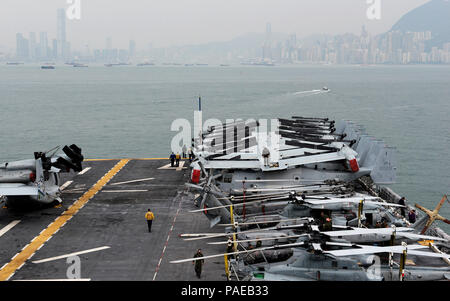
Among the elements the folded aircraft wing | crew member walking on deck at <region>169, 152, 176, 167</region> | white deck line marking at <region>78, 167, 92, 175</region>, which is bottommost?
white deck line marking at <region>78, 167, 92, 175</region>

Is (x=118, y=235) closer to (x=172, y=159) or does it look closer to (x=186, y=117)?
(x=172, y=159)

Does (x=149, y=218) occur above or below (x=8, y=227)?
above

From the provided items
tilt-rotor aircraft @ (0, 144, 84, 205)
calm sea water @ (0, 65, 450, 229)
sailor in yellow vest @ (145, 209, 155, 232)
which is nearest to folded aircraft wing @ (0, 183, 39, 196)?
tilt-rotor aircraft @ (0, 144, 84, 205)

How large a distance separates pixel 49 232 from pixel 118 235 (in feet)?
12.6

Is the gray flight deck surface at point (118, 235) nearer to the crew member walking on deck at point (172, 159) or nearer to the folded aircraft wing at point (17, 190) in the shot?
the folded aircraft wing at point (17, 190)

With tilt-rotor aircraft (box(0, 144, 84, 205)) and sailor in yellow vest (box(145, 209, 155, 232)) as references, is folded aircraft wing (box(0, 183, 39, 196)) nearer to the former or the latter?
tilt-rotor aircraft (box(0, 144, 84, 205))

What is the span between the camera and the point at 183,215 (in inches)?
1159

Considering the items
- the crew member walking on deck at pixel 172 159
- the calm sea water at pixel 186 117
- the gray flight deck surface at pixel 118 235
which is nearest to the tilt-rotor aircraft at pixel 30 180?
the gray flight deck surface at pixel 118 235

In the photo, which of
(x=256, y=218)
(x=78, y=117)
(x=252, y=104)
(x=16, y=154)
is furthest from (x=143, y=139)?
(x=256, y=218)

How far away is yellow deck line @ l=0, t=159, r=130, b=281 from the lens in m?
21.8

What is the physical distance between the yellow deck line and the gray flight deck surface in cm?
15

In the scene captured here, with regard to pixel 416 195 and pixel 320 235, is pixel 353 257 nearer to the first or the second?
pixel 320 235

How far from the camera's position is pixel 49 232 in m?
26.6

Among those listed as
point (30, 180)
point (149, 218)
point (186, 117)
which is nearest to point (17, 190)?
point (30, 180)
